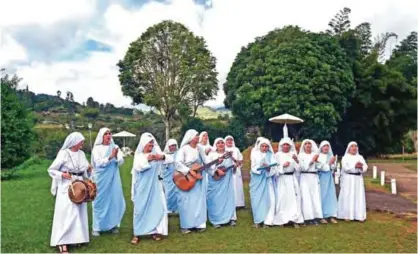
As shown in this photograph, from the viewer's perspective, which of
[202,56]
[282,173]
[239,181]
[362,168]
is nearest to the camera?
[282,173]

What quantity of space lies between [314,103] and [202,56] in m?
13.7

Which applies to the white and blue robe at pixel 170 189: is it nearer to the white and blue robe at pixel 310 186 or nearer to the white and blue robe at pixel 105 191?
the white and blue robe at pixel 105 191

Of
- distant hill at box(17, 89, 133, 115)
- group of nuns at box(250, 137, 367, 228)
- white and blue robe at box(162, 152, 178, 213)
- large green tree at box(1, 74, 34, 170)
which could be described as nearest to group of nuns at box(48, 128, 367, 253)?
group of nuns at box(250, 137, 367, 228)

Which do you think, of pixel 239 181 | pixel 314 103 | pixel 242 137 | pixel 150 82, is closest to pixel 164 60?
pixel 150 82

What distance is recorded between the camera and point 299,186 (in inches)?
393

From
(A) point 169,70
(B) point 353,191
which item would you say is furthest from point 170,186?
(A) point 169,70

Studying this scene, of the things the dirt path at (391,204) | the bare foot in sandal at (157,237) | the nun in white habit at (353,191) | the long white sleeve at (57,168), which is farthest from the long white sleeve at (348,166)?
the long white sleeve at (57,168)

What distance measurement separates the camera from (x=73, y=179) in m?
7.74

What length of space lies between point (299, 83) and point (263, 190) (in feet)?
69.7

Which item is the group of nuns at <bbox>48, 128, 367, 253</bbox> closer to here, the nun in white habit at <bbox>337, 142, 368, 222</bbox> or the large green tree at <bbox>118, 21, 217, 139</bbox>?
the nun in white habit at <bbox>337, 142, 368, 222</bbox>

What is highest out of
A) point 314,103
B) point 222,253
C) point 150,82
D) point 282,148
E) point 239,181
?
point 150,82

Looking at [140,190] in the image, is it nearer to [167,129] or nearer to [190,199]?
[190,199]

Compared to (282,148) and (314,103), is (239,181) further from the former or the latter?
(314,103)

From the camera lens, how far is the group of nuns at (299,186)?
9.70m
